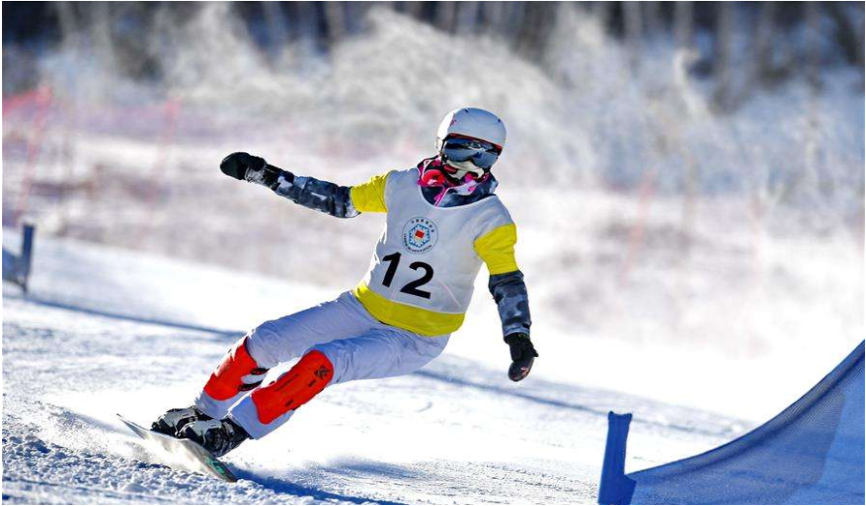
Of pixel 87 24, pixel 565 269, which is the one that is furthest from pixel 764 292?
pixel 87 24

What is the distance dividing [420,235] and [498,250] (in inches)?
10.8

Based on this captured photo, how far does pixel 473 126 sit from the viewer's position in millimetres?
3977

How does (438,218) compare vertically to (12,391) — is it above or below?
above

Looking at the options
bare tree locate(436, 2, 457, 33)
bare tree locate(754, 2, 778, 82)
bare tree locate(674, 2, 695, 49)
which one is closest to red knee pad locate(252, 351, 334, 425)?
bare tree locate(754, 2, 778, 82)

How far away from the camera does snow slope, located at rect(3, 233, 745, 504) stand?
3.66 meters

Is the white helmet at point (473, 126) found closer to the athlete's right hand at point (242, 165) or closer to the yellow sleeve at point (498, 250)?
the yellow sleeve at point (498, 250)

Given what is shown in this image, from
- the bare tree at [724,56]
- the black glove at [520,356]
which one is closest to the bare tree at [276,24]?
the bare tree at [724,56]

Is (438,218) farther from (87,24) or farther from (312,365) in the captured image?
(87,24)

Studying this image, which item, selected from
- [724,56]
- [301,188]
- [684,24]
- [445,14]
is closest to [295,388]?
[301,188]

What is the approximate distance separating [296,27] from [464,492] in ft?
48.2

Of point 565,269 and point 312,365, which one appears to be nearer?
point 312,365

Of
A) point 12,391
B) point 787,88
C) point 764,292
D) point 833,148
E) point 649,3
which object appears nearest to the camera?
point 12,391

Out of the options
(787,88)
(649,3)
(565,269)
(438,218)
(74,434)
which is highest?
(649,3)

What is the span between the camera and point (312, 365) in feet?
12.0
